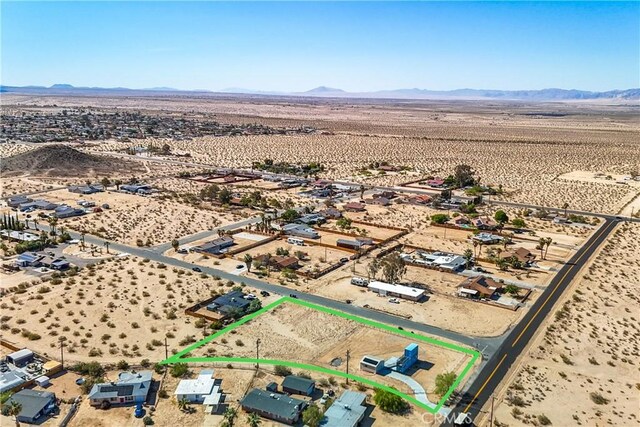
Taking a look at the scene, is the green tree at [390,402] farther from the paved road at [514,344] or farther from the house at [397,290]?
the house at [397,290]

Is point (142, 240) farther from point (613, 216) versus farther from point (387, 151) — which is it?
point (387, 151)

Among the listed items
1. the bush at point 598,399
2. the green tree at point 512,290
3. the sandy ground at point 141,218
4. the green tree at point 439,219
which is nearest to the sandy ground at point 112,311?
the sandy ground at point 141,218

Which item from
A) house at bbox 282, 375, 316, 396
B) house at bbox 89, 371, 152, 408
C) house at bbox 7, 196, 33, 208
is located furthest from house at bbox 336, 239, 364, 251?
house at bbox 7, 196, 33, 208

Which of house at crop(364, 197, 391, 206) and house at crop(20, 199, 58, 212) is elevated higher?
house at crop(20, 199, 58, 212)

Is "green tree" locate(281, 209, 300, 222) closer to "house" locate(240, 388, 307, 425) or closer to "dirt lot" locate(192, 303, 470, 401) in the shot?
"dirt lot" locate(192, 303, 470, 401)

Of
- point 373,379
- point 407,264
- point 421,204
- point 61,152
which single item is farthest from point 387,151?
point 373,379

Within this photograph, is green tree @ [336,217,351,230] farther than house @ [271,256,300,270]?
Yes

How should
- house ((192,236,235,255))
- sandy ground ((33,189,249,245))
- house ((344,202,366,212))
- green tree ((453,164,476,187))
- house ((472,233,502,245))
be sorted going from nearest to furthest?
house ((192,236,235,255)) → sandy ground ((33,189,249,245)) → house ((472,233,502,245)) → house ((344,202,366,212)) → green tree ((453,164,476,187))
